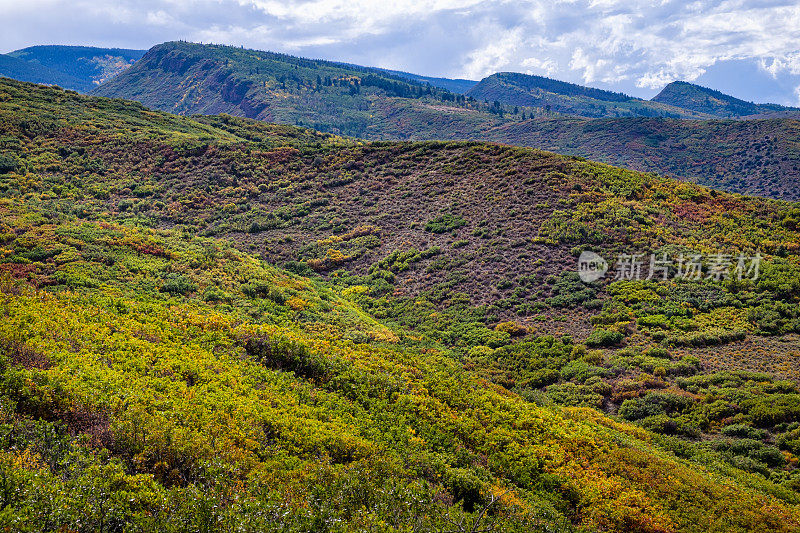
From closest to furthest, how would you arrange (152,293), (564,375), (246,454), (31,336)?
1. (246,454)
2. (31,336)
3. (152,293)
4. (564,375)

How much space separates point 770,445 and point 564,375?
24.0 feet

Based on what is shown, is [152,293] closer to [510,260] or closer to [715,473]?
[715,473]

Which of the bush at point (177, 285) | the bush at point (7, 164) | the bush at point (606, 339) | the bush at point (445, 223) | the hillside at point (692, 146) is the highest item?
the hillside at point (692, 146)

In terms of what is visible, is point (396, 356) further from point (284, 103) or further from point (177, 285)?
point (284, 103)

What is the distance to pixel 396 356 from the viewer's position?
55.1 feet

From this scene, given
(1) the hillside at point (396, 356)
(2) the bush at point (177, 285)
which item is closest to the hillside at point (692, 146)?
(1) the hillside at point (396, 356)

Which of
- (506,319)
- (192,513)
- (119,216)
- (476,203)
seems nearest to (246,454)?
(192,513)

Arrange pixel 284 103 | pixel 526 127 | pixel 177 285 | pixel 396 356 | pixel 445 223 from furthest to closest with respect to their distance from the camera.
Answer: pixel 284 103
pixel 526 127
pixel 445 223
pixel 177 285
pixel 396 356

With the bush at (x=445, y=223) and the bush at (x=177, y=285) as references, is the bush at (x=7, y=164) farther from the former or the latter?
the bush at (x=445, y=223)

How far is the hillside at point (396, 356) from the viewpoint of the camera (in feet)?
24.4

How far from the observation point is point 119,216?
3606 cm

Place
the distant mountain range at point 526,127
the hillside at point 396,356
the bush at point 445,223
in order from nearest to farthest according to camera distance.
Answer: the hillside at point 396,356, the bush at point 445,223, the distant mountain range at point 526,127

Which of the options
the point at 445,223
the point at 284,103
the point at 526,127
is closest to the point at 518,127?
the point at 526,127

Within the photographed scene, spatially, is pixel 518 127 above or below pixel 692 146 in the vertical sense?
above
